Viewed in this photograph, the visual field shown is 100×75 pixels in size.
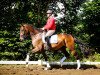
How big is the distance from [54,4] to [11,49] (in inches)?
190

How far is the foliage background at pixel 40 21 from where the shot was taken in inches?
725

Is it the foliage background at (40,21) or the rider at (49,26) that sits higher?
the foliage background at (40,21)

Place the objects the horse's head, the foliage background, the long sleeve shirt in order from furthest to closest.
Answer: the foliage background < the horse's head < the long sleeve shirt

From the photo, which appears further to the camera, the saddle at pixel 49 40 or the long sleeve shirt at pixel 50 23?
the saddle at pixel 49 40

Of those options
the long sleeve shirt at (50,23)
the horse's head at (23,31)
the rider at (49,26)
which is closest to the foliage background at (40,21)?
the horse's head at (23,31)

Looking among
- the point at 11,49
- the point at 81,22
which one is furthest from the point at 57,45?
the point at 81,22

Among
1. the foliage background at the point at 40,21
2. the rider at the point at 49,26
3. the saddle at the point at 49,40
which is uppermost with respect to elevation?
the foliage background at the point at 40,21

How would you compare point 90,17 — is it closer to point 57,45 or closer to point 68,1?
point 68,1

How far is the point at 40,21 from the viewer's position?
796 inches

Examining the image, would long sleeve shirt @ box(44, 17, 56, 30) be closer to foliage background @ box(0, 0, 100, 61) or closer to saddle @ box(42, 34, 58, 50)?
saddle @ box(42, 34, 58, 50)

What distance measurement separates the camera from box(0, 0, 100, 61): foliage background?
725 inches

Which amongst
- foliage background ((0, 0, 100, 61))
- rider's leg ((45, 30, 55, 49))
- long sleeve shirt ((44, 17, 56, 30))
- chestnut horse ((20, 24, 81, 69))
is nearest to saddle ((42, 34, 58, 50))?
rider's leg ((45, 30, 55, 49))

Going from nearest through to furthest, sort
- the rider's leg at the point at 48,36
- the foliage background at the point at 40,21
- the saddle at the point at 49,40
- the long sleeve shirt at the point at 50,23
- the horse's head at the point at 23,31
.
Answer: the long sleeve shirt at the point at 50,23
the rider's leg at the point at 48,36
the saddle at the point at 49,40
the horse's head at the point at 23,31
the foliage background at the point at 40,21

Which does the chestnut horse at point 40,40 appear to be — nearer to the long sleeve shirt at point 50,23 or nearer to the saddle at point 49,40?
the saddle at point 49,40
